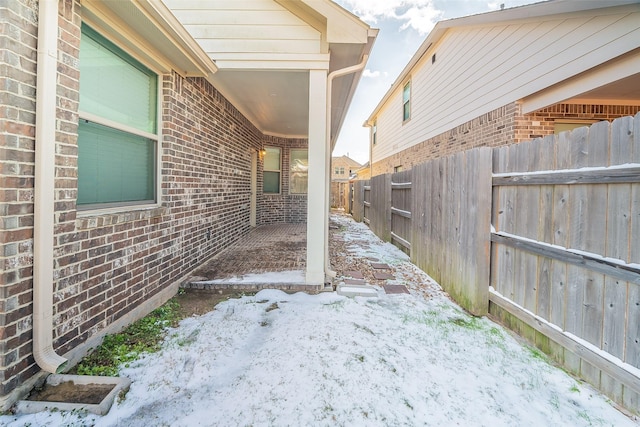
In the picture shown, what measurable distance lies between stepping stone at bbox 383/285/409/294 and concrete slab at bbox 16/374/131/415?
9.17ft

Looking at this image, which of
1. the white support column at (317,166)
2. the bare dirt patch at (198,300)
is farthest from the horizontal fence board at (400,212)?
the bare dirt patch at (198,300)

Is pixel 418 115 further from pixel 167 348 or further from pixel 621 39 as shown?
pixel 167 348

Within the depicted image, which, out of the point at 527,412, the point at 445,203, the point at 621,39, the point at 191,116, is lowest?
the point at 527,412

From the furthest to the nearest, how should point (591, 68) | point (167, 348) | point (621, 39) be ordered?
1. point (591, 68)
2. point (621, 39)
3. point (167, 348)

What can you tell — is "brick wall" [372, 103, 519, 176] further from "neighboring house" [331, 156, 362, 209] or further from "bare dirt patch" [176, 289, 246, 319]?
"neighboring house" [331, 156, 362, 209]

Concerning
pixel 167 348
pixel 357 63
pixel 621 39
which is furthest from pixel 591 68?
pixel 167 348

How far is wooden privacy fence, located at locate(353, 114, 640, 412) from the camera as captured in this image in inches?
69.0

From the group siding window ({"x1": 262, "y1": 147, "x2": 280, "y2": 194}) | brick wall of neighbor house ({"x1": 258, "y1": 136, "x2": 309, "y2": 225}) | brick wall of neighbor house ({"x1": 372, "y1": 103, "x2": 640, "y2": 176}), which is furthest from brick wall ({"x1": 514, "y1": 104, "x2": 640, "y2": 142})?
siding window ({"x1": 262, "y1": 147, "x2": 280, "y2": 194})

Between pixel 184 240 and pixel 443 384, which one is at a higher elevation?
pixel 184 240

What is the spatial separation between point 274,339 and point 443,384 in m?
1.34

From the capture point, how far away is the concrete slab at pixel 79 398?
168 cm

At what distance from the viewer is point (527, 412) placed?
175 centimetres

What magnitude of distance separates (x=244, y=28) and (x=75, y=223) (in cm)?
287

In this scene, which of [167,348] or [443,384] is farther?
[167,348]
